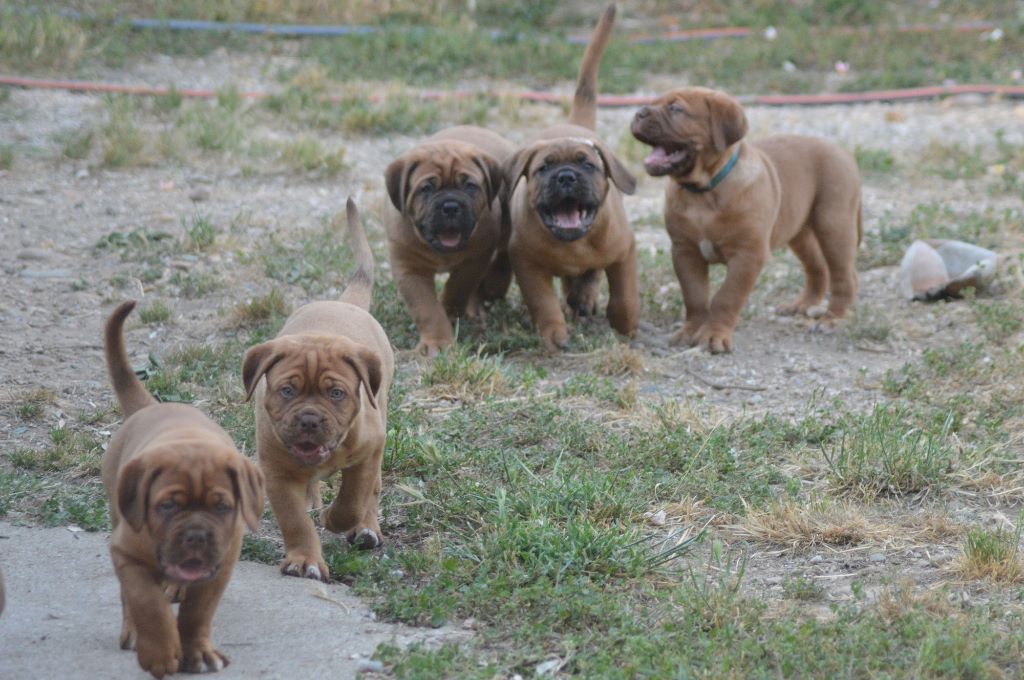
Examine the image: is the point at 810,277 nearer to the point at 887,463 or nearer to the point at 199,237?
the point at 887,463

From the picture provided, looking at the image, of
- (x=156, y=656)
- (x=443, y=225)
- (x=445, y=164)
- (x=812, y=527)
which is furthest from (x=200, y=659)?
(x=445, y=164)

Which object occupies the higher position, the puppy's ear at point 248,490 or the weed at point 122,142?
the puppy's ear at point 248,490

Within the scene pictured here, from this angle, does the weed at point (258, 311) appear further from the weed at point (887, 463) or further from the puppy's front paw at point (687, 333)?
the weed at point (887, 463)

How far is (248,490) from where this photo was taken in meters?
3.96

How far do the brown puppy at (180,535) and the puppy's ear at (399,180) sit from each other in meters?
3.21

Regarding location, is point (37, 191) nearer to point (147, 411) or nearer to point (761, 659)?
point (147, 411)

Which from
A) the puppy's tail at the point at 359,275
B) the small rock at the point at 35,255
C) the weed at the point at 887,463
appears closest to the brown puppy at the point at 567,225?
the puppy's tail at the point at 359,275

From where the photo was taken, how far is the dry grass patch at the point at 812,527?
5047 mm

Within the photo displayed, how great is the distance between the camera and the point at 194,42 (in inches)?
540

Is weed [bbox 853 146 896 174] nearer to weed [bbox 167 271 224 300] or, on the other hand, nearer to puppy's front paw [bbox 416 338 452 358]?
puppy's front paw [bbox 416 338 452 358]

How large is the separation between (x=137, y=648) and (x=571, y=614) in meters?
1.34

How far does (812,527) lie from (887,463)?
23.3 inches

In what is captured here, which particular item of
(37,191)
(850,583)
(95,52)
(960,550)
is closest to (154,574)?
(850,583)

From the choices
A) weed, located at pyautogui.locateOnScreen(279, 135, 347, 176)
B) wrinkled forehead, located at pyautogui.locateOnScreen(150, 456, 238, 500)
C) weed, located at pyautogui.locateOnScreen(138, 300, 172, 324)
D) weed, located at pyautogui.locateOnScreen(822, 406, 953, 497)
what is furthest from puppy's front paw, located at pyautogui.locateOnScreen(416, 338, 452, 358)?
wrinkled forehead, located at pyautogui.locateOnScreen(150, 456, 238, 500)
